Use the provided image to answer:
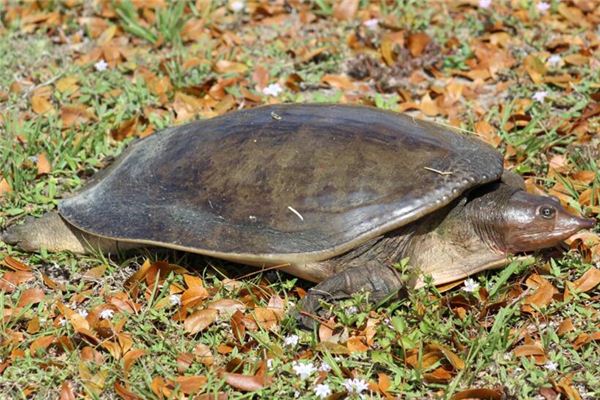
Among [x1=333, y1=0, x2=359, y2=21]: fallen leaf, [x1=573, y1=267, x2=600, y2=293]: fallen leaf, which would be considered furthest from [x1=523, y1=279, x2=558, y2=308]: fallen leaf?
[x1=333, y1=0, x2=359, y2=21]: fallen leaf

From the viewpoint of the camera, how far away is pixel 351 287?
3250 mm

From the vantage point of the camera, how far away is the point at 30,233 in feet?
12.4

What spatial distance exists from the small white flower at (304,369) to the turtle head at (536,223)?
3.11ft

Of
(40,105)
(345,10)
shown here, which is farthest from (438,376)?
(345,10)

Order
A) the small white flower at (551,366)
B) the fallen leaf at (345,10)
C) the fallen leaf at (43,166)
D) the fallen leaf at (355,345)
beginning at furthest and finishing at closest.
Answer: the fallen leaf at (345,10)
the fallen leaf at (43,166)
the fallen leaf at (355,345)
the small white flower at (551,366)

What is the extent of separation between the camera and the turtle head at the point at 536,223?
10.8 feet

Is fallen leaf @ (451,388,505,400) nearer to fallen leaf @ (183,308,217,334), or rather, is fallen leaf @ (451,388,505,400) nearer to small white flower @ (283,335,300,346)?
small white flower @ (283,335,300,346)

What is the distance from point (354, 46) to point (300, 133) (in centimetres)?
195

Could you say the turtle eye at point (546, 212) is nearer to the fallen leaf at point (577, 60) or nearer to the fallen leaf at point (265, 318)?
the fallen leaf at point (265, 318)

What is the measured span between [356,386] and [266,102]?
7.38 feet

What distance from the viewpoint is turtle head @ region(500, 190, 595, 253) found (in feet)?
10.8

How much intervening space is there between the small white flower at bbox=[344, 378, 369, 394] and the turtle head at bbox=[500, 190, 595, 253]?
86cm

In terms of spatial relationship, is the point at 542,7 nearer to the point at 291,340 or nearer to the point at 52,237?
the point at 291,340

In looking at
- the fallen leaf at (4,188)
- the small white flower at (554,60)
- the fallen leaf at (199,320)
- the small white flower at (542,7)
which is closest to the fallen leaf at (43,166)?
the fallen leaf at (4,188)
